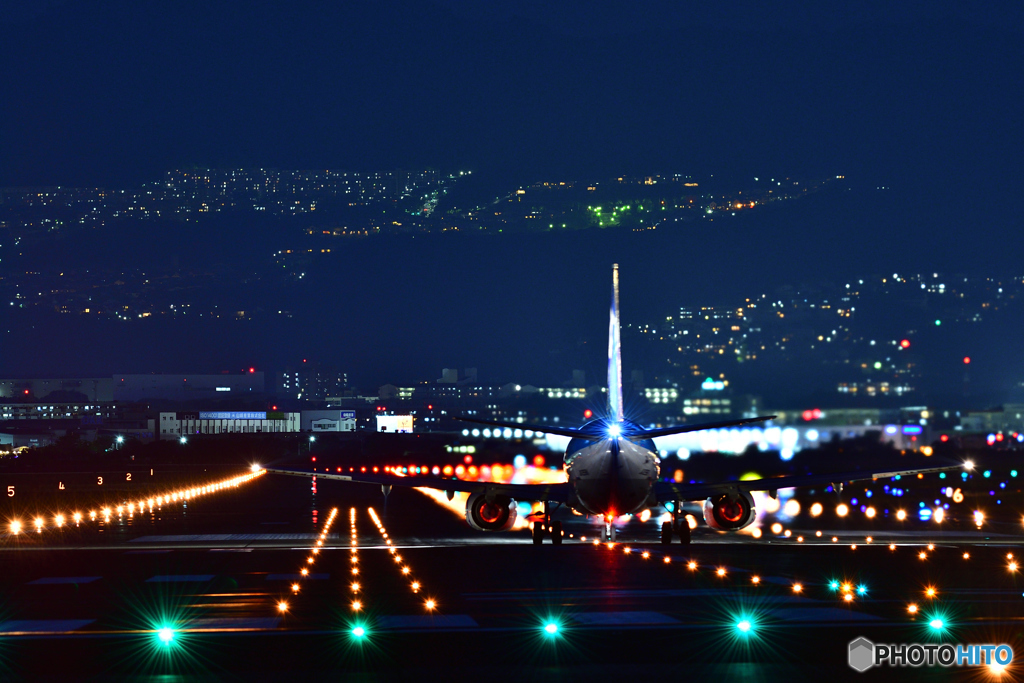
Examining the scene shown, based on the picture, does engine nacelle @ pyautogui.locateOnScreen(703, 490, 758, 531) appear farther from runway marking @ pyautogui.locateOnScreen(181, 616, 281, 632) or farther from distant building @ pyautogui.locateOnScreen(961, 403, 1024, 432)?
distant building @ pyautogui.locateOnScreen(961, 403, 1024, 432)

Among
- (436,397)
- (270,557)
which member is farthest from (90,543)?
(436,397)

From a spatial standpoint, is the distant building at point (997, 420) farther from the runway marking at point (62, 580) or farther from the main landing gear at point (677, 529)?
the runway marking at point (62, 580)

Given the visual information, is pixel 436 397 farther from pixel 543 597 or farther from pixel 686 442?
pixel 543 597

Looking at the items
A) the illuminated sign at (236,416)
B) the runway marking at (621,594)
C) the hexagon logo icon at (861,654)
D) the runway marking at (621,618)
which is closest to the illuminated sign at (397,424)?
the illuminated sign at (236,416)

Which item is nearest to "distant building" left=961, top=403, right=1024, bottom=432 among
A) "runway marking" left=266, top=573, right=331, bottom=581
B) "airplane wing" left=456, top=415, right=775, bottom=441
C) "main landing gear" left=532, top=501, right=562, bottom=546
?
"airplane wing" left=456, top=415, right=775, bottom=441

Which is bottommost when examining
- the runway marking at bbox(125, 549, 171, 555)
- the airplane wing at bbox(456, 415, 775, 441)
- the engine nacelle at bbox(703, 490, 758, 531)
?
the runway marking at bbox(125, 549, 171, 555)

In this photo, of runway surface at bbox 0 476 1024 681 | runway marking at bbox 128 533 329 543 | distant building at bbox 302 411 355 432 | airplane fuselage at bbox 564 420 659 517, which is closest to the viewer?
runway surface at bbox 0 476 1024 681

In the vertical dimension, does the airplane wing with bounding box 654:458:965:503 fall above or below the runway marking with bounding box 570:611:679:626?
above

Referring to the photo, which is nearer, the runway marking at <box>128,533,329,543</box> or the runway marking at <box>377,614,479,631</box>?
the runway marking at <box>377,614,479,631</box>
